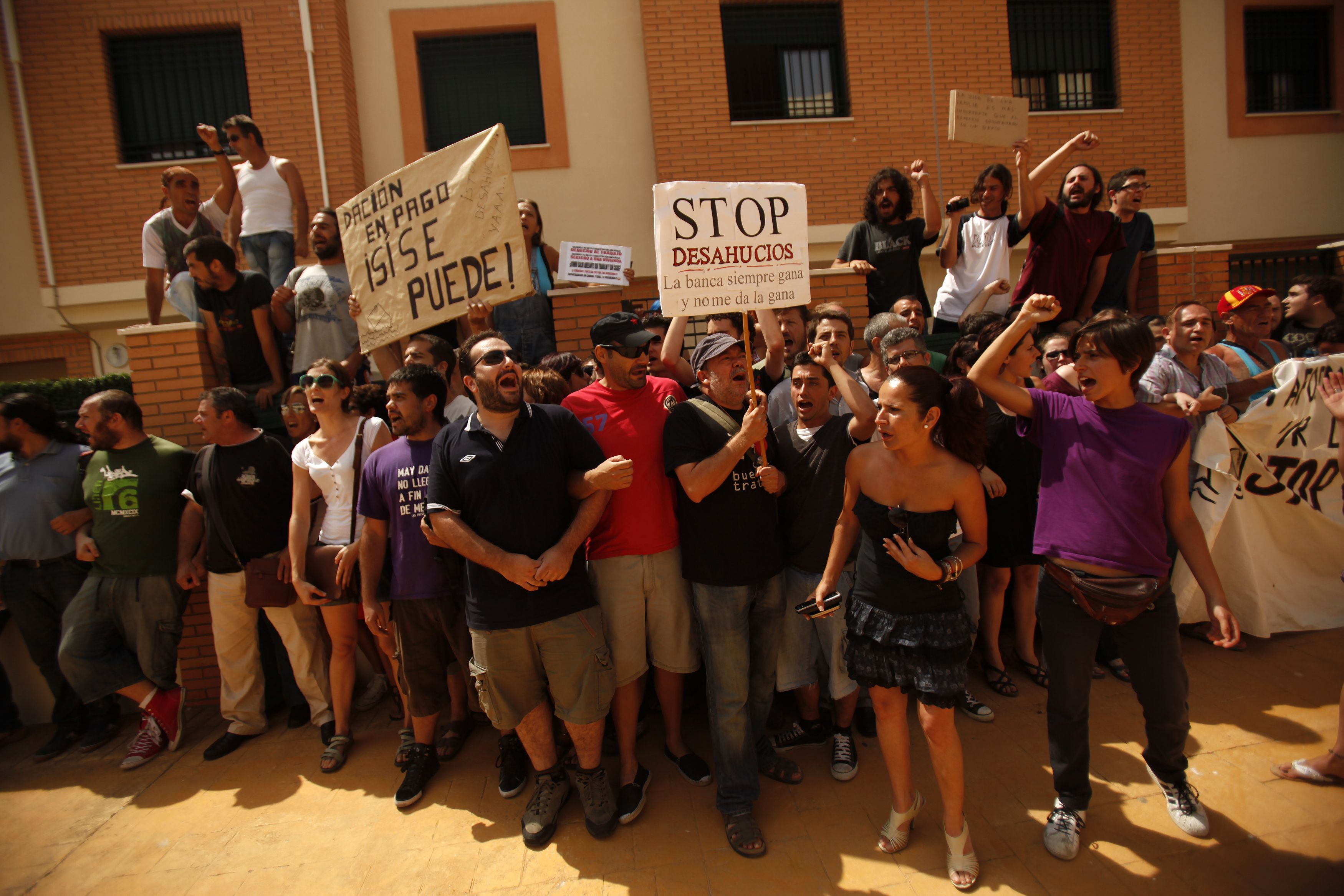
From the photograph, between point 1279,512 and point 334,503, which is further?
point 1279,512

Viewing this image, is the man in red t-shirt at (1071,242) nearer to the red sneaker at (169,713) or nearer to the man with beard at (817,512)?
the man with beard at (817,512)

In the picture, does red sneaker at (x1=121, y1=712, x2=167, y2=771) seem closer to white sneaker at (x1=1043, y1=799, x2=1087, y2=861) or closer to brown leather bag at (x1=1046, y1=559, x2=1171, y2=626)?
white sneaker at (x1=1043, y1=799, x2=1087, y2=861)

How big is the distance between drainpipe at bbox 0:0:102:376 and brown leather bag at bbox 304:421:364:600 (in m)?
6.77

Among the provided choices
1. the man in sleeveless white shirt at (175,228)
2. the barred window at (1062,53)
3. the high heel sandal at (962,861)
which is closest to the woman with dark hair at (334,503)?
the man in sleeveless white shirt at (175,228)

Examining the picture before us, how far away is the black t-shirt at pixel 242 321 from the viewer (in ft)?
17.5

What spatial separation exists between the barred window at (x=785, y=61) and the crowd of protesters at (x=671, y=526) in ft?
16.7

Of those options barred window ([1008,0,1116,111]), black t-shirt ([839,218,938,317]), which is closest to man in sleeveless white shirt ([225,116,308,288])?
black t-shirt ([839,218,938,317])

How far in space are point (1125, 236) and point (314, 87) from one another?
9732 mm

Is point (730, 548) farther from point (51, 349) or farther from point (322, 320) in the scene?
point (51, 349)

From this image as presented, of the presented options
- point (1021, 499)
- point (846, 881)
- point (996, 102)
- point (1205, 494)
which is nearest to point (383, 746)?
point (846, 881)

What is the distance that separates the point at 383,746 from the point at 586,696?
74.8 inches

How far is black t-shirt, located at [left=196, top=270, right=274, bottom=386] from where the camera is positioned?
5328 millimetres

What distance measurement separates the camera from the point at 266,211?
6.51 meters

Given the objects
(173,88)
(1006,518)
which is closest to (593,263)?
(1006,518)
